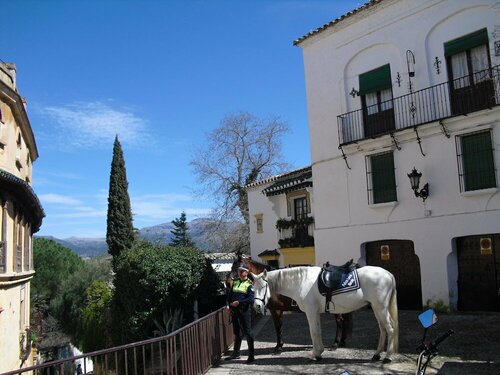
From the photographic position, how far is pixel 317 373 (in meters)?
7.81

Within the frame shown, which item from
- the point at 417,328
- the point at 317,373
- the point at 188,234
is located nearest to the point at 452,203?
the point at 417,328

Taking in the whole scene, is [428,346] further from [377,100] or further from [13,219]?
[13,219]

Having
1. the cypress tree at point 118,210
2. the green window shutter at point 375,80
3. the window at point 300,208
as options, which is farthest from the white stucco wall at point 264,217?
the green window shutter at point 375,80

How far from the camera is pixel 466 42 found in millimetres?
13531

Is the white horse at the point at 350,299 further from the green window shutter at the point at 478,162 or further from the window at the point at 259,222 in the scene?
the window at the point at 259,222

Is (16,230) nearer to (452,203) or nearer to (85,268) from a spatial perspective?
(452,203)

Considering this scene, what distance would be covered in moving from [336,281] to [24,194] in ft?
41.4

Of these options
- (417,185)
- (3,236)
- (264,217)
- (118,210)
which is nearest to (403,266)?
(417,185)

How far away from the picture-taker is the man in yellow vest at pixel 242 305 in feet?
29.1

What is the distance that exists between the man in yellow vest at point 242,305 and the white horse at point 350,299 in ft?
0.78

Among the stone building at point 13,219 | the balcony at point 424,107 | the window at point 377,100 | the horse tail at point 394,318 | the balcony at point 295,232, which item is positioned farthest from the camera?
the balcony at point 295,232

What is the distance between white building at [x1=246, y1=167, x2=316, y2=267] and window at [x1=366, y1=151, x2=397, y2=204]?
6.62 m

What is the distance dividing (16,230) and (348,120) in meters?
12.4

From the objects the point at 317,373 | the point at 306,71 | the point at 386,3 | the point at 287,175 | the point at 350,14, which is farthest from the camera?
the point at 287,175
